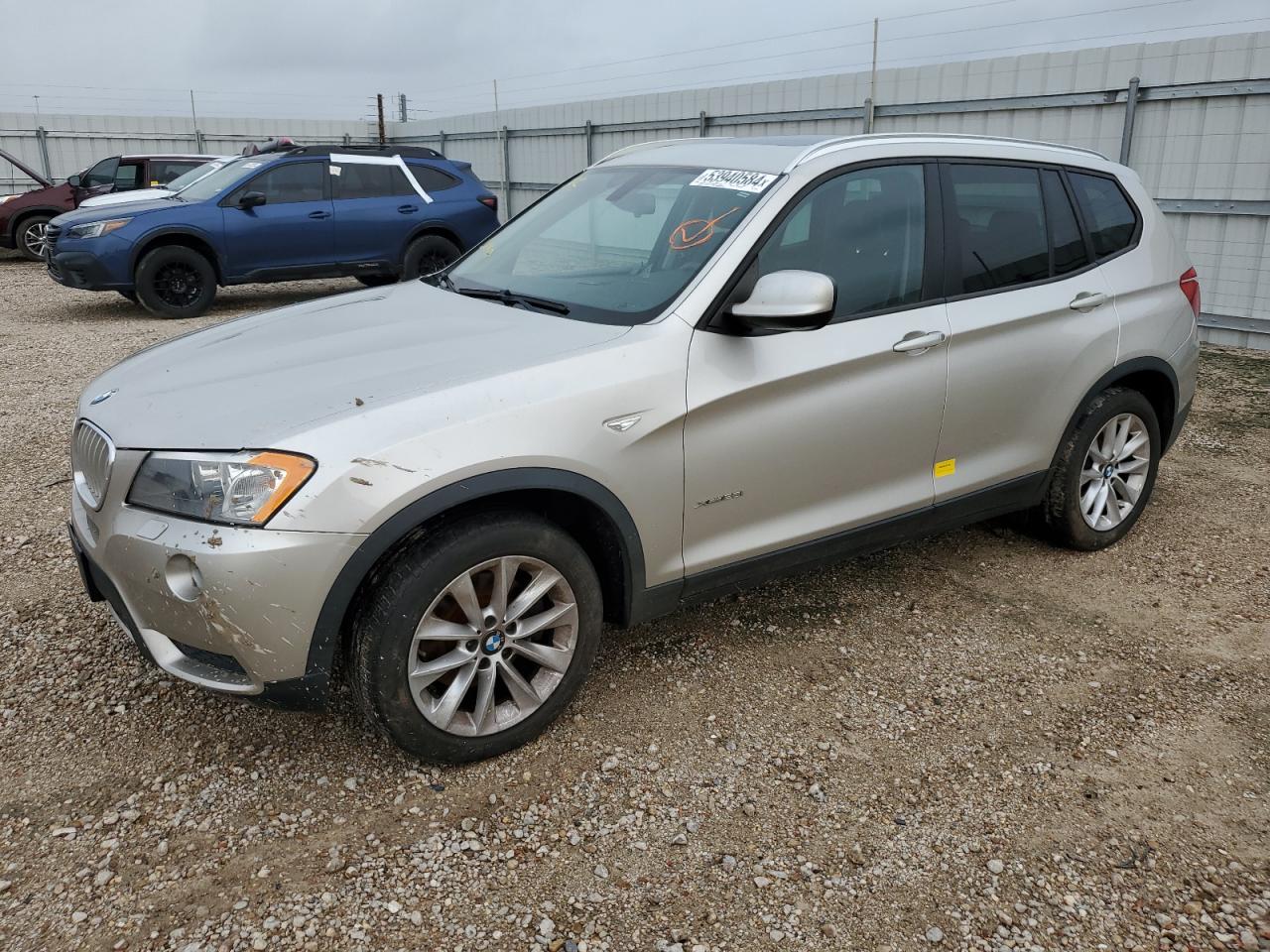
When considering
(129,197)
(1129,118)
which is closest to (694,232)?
(1129,118)

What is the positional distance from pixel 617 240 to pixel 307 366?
121cm

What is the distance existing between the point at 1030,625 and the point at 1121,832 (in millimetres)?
1262

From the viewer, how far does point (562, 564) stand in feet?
9.52

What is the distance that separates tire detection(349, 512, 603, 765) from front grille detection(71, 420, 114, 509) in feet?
2.68

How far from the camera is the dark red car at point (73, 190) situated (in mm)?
14750

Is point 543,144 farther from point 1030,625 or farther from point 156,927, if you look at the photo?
point 156,927

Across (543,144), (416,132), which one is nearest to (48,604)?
(543,144)

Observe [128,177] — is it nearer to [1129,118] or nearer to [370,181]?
[370,181]

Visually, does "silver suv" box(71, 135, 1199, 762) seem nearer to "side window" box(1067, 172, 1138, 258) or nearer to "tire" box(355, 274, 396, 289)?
"side window" box(1067, 172, 1138, 258)

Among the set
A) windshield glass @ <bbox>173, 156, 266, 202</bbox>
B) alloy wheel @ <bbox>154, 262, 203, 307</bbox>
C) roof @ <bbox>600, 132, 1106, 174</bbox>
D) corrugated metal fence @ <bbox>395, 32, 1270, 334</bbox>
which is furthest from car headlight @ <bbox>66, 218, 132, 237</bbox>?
roof @ <bbox>600, 132, 1106, 174</bbox>

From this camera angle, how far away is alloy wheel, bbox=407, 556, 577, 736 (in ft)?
9.05

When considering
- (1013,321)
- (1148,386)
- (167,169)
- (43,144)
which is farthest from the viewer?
(43,144)

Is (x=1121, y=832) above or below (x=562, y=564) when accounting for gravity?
below

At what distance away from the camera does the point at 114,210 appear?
1030cm
